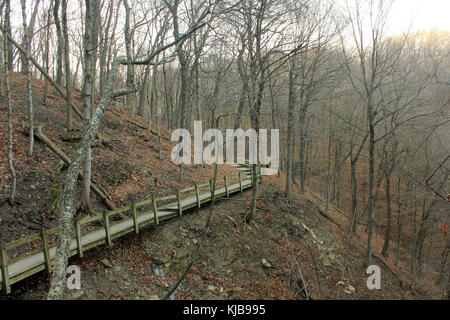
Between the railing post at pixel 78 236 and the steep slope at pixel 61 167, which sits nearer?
the railing post at pixel 78 236

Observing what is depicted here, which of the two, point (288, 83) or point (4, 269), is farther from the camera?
point (288, 83)

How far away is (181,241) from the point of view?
8688mm

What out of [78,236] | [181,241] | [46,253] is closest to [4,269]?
[46,253]

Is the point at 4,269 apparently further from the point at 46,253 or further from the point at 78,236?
the point at 78,236

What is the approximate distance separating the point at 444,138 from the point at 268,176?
11.0m

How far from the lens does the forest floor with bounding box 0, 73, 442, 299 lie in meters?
6.66

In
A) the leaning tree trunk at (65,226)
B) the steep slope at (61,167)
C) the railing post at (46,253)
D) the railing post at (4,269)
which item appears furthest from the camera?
the steep slope at (61,167)

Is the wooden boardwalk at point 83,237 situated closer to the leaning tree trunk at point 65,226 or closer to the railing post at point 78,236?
the railing post at point 78,236

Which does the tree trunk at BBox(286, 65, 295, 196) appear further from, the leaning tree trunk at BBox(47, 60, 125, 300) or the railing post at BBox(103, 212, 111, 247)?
the leaning tree trunk at BBox(47, 60, 125, 300)

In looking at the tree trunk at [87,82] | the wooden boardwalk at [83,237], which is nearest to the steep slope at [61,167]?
the tree trunk at [87,82]

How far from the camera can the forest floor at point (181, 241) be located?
6.66 m

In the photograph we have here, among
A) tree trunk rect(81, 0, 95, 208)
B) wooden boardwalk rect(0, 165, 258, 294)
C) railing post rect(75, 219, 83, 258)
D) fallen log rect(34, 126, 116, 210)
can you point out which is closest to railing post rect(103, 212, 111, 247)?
wooden boardwalk rect(0, 165, 258, 294)
